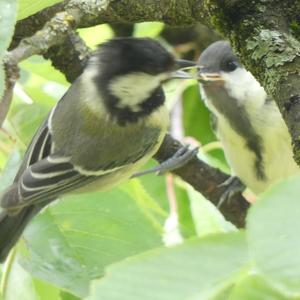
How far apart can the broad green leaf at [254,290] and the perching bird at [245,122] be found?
955mm

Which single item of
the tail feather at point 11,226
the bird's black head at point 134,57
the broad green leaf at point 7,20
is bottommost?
the tail feather at point 11,226

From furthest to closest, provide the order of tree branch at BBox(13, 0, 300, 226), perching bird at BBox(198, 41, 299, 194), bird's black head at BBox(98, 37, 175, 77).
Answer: perching bird at BBox(198, 41, 299, 194), bird's black head at BBox(98, 37, 175, 77), tree branch at BBox(13, 0, 300, 226)

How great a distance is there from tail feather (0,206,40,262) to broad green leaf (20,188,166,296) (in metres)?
0.13

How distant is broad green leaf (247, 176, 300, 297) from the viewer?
354mm

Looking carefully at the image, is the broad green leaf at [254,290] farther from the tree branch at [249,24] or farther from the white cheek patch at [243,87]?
the white cheek patch at [243,87]

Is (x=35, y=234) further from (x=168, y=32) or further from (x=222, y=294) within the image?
(x=168, y=32)

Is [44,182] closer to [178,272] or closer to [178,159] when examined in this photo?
[178,159]

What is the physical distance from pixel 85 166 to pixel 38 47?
1.76ft

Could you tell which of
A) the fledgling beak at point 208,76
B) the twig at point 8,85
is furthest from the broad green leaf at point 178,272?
the fledgling beak at point 208,76

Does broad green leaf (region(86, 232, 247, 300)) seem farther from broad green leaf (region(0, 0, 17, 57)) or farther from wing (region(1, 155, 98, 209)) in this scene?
wing (region(1, 155, 98, 209))

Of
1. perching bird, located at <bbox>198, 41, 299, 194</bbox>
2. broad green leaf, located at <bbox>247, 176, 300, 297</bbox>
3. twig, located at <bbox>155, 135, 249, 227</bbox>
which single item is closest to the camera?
broad green leaf, located at <bbox>247, 176, 300, 297</bbox>

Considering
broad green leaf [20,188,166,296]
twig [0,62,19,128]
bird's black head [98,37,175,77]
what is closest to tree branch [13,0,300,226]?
twig [0,62,19,128]

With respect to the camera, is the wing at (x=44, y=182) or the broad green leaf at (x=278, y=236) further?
the wing at (x=44, y=182)

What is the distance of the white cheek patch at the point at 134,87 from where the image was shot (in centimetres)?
116
